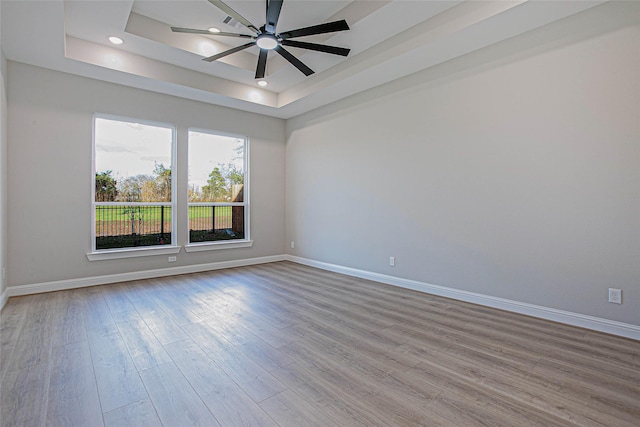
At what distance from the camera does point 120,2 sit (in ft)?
10.4

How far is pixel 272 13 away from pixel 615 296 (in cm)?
406

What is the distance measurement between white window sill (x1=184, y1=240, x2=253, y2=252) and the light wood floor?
66.9 inches

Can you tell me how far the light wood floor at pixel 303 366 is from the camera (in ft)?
5.62

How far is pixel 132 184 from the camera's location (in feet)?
15.8

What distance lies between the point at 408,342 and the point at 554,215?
1.99 meters

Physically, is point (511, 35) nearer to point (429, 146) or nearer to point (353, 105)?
point (429, 146)

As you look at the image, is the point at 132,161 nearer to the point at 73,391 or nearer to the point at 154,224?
the point at 154,224

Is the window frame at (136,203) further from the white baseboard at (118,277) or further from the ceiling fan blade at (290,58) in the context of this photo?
the ceiling fan blade at (290,58)

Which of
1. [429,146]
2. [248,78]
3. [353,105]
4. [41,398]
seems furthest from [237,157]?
[41,398]

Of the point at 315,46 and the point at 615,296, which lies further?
the point at 315,46

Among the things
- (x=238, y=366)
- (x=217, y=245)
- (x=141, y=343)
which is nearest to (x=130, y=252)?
(x=217, y=245)

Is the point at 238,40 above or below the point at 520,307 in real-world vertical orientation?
above

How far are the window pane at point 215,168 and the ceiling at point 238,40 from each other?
0.84 m

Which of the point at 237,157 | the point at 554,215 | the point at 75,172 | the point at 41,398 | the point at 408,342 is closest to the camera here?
the point at 41,398
